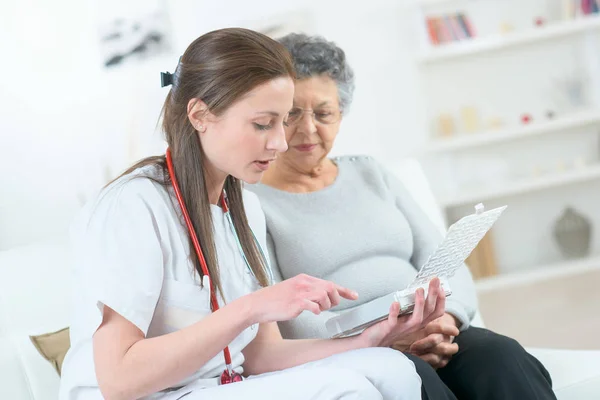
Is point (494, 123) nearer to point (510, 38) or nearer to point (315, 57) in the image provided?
point (510, 38)

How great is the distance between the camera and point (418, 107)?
5059mm

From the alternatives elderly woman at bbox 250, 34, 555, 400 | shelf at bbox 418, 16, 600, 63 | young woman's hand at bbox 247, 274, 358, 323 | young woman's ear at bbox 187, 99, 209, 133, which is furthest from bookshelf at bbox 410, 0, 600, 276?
young woman's hand at bbox 247, 274, 358, 323

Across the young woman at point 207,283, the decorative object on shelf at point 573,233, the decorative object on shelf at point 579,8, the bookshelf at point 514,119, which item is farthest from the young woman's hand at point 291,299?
the decorative object on shelf at point 579,8

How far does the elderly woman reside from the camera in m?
1.96

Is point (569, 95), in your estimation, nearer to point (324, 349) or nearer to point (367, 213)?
point (367, 213)

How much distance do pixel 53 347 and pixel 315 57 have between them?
99 cm

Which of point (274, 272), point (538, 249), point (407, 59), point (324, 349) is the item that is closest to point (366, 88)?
point (407, 59)

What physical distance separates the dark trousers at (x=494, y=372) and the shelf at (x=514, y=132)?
3066 mm

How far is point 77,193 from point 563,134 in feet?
9.29

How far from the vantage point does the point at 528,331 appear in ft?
13.1

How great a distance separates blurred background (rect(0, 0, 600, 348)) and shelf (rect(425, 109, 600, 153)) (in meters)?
0.01

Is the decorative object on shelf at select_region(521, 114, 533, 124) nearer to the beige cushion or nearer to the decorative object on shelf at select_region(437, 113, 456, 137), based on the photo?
the decorative object on shelf at select_region(437, 113, 456, 137)

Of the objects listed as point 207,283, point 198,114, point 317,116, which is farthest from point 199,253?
point 317,116

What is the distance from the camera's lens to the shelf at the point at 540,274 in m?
4.91
